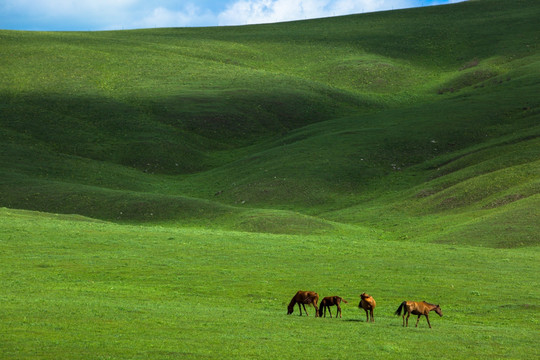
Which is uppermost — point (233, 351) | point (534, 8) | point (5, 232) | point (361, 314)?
point (534, 8)

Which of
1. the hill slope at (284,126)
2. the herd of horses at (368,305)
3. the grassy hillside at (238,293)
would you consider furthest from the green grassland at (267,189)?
the herd of horses at (368,305)

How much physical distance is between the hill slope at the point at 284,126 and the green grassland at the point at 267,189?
0.49 m

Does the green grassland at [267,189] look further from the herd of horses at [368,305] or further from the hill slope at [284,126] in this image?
the herd of horses at [368,305]

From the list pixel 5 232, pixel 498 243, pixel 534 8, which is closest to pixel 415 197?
pixel 498 243

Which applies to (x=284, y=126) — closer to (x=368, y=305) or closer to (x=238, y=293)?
(x=238, y=293)

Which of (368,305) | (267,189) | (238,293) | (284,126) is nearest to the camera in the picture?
(368,305)

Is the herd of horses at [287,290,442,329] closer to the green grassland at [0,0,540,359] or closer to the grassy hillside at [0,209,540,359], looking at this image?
the grassy hillside at [0,209,540,359]

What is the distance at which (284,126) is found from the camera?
429 ft

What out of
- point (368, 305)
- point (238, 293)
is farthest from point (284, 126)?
point (368, 305)

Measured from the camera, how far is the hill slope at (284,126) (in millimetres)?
73750

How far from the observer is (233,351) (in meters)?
19.8

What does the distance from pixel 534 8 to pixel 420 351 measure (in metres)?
200

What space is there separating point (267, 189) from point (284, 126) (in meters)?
44.4

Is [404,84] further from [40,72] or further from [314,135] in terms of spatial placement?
[40,72]
